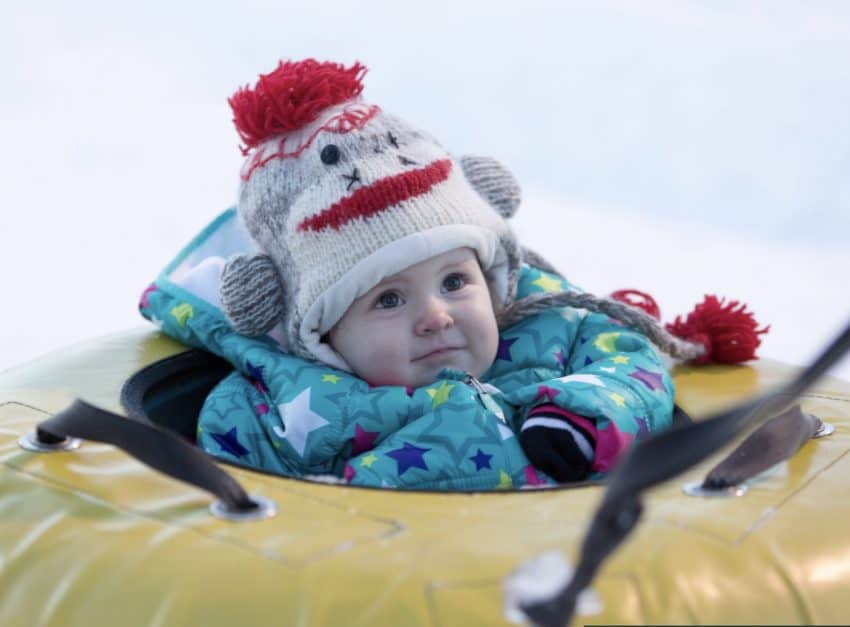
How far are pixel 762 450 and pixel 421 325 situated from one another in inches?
15.2

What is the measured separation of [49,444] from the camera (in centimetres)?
111

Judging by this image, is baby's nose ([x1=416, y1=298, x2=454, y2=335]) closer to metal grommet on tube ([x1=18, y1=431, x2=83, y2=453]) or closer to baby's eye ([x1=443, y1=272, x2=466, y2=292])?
baby's eye ([x1=443, y1=272, x2=466, y2=292])

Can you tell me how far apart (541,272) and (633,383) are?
278 millimetres

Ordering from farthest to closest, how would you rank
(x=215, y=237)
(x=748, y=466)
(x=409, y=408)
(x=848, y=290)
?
(x=848, y=290) → (x=215, y=237) → (x=409, y=408) → (x=748, y=466)

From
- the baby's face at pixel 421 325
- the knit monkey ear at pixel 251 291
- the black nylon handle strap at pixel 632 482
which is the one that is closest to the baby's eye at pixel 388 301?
the baby's face at pixel 421 325

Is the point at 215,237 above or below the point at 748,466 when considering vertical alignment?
above

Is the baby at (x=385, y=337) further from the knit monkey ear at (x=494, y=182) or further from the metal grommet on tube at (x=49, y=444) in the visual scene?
the metal grommet on tube at (x=49, y=444)

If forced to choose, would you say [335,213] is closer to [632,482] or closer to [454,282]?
[454,282]

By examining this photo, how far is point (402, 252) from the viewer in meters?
1.24

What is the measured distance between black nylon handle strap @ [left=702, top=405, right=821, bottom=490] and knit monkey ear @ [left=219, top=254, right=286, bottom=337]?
552 millimetres

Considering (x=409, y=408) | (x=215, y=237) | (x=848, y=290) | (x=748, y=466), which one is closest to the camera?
(x=748, y=466)

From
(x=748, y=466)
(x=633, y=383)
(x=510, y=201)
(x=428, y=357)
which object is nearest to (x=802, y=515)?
(x=748, y=466)

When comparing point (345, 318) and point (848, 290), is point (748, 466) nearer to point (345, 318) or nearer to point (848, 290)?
point (345, 318)

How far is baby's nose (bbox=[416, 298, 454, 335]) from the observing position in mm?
1257
